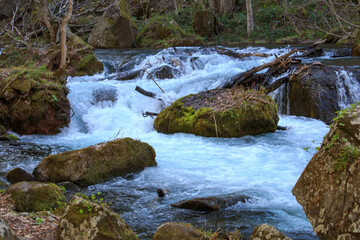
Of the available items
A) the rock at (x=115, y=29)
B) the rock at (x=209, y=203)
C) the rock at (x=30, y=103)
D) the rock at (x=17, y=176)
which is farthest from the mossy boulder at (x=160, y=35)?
the rock at (x=209, y=203)

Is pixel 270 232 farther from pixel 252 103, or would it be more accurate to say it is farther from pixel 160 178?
pixel 252 103

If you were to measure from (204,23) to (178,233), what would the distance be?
26.2m

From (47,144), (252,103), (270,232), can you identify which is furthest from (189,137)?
(270,232)

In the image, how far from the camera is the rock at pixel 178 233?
3928 mm

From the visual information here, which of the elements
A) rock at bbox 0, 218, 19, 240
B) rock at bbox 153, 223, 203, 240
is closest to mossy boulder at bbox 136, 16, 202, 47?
rock at bbox 153, 223, 203, 240

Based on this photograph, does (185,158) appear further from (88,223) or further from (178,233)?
(88,223)

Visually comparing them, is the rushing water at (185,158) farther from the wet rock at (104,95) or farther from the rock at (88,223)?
A: the rock at (88,223)

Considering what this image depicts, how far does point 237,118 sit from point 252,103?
1.86 ft

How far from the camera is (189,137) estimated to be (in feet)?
31.7

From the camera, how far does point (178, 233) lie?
13.0ft

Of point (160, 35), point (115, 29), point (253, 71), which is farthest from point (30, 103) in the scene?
point (160, 35)

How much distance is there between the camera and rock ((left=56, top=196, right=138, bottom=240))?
145 inches

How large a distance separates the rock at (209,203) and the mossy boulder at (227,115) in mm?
3794

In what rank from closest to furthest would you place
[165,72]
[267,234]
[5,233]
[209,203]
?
[5,233]
[267,234]
[209,203]
[165,72]
